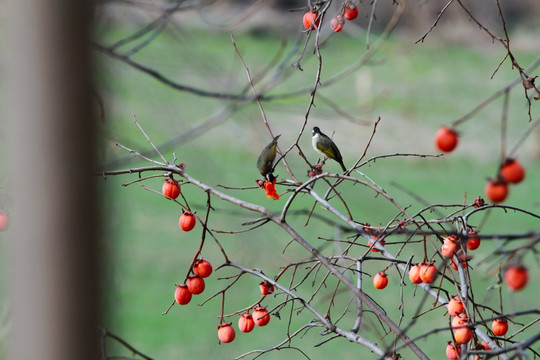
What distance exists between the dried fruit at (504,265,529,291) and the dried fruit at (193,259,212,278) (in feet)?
3.04

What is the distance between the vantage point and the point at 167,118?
1431 mm

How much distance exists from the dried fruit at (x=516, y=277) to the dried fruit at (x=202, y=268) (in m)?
0.93

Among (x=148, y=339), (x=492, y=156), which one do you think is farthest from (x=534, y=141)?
(x=148, y=339)

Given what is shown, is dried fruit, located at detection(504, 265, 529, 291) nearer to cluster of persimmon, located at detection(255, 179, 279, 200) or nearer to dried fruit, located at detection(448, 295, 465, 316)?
dried fruit, located at detection(448, 295, 465, 316)

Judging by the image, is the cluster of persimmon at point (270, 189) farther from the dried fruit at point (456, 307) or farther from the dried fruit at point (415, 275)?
the dried fruit at point (456, 307)

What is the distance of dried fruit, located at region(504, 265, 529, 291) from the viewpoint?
3.00 feet

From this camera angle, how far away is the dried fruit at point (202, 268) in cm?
172

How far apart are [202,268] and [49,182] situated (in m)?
1.18

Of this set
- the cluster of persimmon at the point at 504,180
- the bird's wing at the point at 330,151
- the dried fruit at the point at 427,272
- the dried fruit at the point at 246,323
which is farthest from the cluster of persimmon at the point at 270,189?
the bird's wing at the point at 330,151

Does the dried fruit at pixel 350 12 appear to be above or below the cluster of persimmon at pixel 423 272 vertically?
above

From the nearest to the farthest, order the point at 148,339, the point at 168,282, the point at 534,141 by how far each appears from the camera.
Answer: the point at 148,339 < the point at 168,282 < the point at 534,141

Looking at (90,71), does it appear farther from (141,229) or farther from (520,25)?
(520,25)

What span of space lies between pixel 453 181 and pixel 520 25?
4.99 m

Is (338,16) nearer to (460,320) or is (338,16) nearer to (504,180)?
(460,320)
